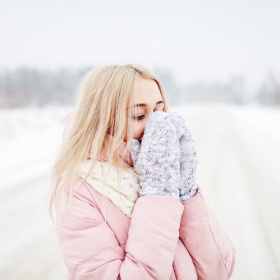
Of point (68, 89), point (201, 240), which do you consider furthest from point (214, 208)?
point (68, 89)

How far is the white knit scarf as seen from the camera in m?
1.08

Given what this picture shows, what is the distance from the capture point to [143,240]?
94 cm

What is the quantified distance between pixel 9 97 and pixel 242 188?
23.4 meters

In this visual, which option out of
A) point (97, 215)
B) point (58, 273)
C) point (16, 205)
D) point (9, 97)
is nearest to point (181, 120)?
point (97, 215)

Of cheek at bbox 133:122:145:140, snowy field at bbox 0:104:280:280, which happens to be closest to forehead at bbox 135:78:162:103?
cheek at bbox 133:122:145:140

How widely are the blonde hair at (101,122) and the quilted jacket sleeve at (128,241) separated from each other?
7.1 inches

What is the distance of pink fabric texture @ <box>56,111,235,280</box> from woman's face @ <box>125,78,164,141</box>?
0.36m

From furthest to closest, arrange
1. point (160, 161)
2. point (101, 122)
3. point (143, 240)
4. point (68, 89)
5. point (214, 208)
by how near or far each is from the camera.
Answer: point (214, 208) → point (68, 89) → point (101, 122) → point (160, 161) → point (143, 240)

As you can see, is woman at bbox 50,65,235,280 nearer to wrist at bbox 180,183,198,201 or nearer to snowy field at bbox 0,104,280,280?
wrist at bbox 180,183,198,201

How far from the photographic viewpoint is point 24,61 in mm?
37656

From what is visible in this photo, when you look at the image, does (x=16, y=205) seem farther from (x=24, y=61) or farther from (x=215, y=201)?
(x=24, y=61)

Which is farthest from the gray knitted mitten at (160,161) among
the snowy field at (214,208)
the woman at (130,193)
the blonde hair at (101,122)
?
the snowy field at (214,208)

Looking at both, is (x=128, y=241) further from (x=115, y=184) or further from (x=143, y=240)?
(x=115, y=184)

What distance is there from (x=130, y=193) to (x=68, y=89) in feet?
3.64
